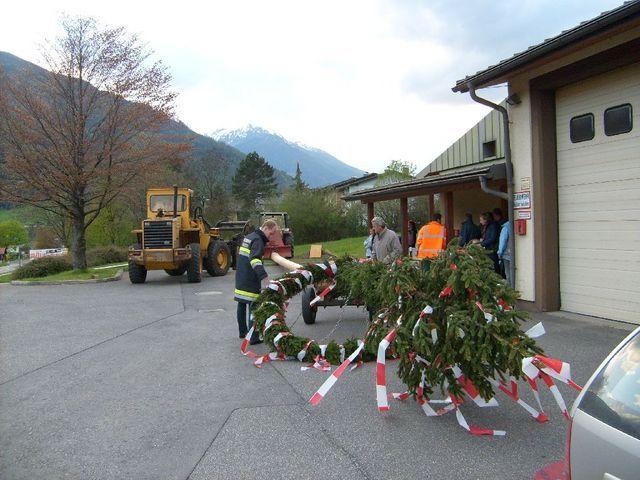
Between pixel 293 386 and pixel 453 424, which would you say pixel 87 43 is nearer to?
pixel 293 386

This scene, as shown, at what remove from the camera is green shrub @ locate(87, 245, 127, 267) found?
28.9 meters

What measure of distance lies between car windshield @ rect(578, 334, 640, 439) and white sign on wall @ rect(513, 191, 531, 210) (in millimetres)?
7433

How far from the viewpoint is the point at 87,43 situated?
19953 millimetres

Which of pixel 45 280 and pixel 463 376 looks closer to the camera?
pixel 463 376

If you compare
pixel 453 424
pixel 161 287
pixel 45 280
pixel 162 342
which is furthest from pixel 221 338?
pixel 45 280

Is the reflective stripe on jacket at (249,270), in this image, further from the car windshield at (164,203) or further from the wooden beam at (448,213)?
the car windshield at (164,203)

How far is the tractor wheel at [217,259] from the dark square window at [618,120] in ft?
45.4

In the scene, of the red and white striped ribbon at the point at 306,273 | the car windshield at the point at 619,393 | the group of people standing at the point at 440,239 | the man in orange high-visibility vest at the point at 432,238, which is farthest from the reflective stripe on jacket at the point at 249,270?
the car windshield at the point at 619,393

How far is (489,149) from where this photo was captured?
44.1ft

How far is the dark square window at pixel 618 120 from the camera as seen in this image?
7.75m

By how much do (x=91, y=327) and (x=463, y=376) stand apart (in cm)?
734

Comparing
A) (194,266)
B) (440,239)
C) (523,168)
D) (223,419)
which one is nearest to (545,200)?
(523,168)

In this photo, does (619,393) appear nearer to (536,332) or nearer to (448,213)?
(536,332)

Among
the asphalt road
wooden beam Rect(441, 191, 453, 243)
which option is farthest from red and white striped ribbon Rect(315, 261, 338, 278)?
wooden beam Rect(441, 191, 453, 243)
